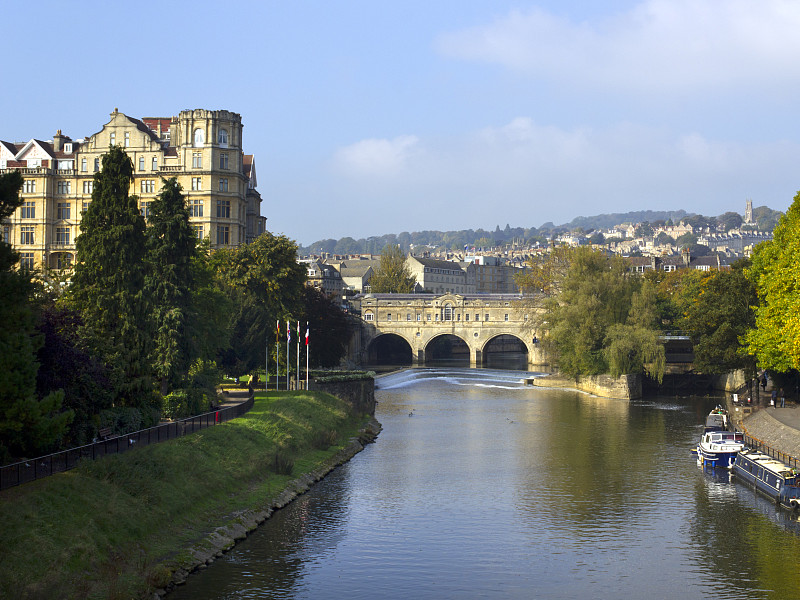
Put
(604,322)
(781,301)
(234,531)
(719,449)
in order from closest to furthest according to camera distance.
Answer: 1. (234,531)
2. (719,449)
3. (781,301)
4. (604,322)

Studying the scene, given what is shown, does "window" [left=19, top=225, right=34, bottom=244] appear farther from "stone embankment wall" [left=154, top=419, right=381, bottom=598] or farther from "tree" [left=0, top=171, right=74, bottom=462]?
"tree" [left=0, top=171, right=74, bottom=462]

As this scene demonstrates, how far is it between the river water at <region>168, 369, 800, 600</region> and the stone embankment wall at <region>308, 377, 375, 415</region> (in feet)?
27.9

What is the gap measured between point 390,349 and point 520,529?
109196 millimetres

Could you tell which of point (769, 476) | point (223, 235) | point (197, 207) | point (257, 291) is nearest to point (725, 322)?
point (769, 476)

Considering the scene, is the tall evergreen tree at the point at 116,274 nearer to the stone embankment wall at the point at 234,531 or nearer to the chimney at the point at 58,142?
the stone embankment wall at the point at 234,531

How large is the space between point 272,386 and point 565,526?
35.9m

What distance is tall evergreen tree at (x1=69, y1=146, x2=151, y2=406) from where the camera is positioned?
138ft

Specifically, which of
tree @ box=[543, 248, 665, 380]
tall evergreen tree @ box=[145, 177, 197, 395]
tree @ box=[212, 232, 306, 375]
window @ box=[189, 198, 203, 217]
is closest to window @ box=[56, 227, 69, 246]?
window @ box=[189, 198, 203, 217]

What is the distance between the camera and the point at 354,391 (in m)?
70.2

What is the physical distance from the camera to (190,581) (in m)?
29.2

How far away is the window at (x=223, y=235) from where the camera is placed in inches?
3698

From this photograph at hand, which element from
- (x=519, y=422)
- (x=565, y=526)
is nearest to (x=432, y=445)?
(x=519, y=422)

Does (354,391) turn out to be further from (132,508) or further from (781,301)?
(132,508)

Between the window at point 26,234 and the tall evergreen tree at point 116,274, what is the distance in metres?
54.7
